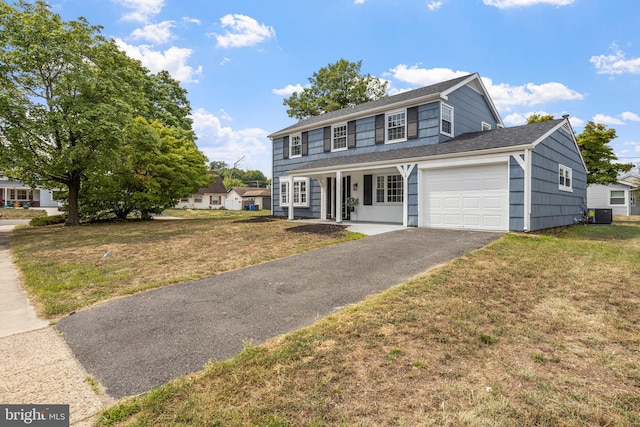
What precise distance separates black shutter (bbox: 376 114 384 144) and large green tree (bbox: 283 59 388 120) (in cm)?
1632

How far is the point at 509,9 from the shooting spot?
11617mm

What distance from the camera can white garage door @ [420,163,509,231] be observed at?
10047 mm

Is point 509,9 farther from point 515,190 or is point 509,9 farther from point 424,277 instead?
point 424,277

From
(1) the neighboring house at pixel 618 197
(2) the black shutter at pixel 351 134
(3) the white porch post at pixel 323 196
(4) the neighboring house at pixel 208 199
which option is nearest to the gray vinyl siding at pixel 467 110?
(2) the black shutter at pixel 351 134

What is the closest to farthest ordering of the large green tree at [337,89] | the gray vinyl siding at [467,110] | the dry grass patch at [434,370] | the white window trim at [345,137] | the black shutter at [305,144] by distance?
the dry grass patch at [434,370], the gray vinyl siding at [467,110], the white window trim at [345,137], the black shutter at [305,144], the large green tree at [337,89]

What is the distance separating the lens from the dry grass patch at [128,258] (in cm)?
521

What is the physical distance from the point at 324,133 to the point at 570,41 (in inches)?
464

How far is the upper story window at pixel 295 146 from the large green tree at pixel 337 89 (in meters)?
12.9

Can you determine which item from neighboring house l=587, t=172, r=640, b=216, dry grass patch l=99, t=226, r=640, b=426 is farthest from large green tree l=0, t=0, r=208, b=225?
neighboring house l=587, t=172, r=640, b=216

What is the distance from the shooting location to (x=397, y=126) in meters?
14.4

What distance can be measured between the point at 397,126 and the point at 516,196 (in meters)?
6.43

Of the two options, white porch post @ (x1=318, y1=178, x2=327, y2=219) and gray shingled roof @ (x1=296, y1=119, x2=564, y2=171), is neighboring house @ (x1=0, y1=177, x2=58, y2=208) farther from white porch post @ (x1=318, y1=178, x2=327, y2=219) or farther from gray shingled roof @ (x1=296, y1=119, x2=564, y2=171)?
gray shingled roof @ (x1=296, y1=119, x2=564, y2=171)

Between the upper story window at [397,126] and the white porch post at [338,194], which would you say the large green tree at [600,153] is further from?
the white porch post at [338,194]

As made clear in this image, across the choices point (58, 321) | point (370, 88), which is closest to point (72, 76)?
point (58, 321)
